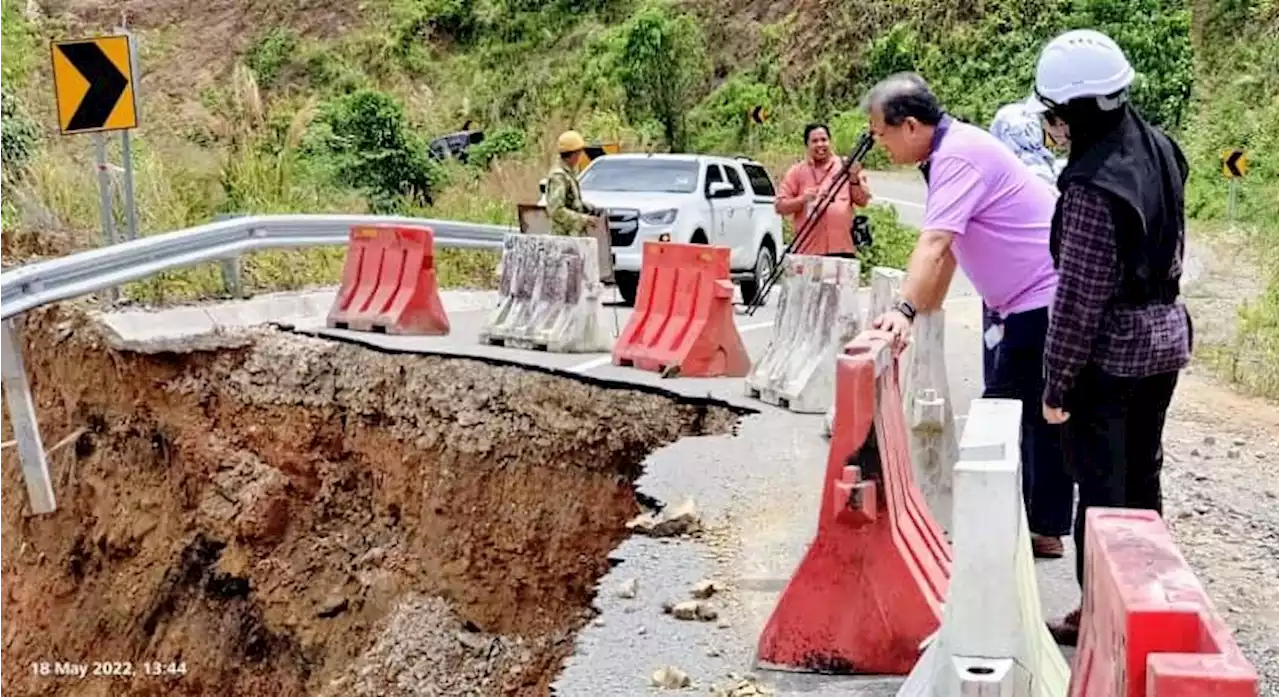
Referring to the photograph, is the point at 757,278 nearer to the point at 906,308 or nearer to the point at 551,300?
the point at 551,300

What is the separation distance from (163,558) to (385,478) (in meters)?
2.08

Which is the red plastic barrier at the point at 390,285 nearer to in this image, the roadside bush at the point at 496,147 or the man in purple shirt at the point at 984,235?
the man in purple shirt at the point at 984,235

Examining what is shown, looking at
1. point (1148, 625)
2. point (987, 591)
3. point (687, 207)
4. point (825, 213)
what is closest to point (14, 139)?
point (687, 207)

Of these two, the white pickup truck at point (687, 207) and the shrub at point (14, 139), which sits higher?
the shrub at point (14, 139)

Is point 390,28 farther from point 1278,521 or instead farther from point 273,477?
point 1278,521

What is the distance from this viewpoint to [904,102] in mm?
5816

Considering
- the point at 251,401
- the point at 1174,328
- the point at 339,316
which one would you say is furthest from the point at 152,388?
the point at 1174,328

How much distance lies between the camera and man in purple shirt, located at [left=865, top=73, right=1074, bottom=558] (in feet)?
18.9

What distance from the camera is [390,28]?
50312 millimetres

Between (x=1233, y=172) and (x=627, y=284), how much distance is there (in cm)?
1348

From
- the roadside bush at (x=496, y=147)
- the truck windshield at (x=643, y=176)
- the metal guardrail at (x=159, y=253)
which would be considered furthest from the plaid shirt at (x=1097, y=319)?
the roadside bush at (x=496, y=147)

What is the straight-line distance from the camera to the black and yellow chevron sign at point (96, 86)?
1168 centimetres

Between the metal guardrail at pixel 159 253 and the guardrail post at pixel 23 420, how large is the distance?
0.69 ft

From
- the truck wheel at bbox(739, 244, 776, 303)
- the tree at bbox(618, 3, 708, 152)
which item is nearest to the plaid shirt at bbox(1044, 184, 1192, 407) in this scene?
the truck wheel at bbox(739, 244, 776, 303)
